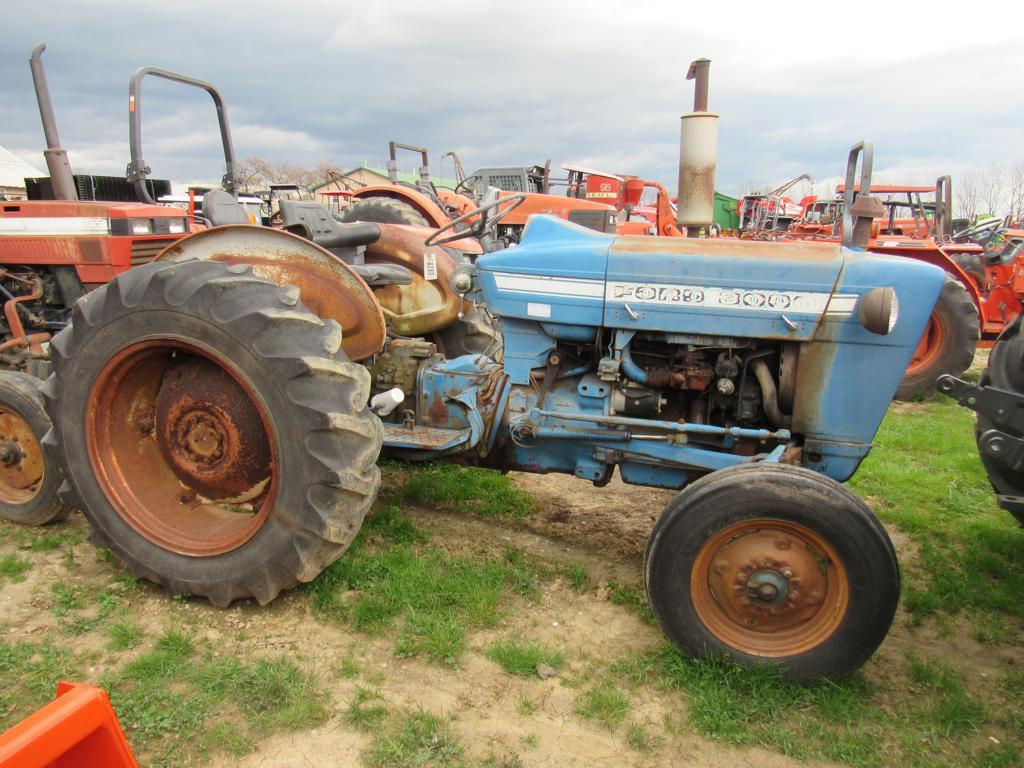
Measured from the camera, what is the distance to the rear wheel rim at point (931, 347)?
21.4 ft

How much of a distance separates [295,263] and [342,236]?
868 mm

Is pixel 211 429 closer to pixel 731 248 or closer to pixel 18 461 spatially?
pixel 18 461

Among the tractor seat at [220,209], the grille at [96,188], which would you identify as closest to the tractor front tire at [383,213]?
the grille at [96,188]

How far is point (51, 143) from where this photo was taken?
4.79m

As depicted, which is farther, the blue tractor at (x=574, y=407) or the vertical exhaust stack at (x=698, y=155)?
the vertical exhaust stack at (x=698, y=155)

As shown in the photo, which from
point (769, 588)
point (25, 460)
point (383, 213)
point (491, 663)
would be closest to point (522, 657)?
point (491, 663)

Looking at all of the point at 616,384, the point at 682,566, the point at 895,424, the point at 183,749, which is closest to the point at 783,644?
the point at 682,566

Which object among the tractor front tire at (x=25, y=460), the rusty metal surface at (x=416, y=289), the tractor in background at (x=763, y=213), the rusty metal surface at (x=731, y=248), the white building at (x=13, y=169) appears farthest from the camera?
the white building at (x=13, y=169)

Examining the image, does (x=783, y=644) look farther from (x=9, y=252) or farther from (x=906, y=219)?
(x=906, y=219)

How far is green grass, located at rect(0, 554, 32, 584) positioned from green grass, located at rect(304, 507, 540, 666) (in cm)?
129

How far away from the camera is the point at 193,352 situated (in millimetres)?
2766

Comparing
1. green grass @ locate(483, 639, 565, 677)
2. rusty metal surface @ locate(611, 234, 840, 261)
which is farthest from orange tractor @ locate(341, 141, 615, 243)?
green grass @ locate(483, 639, 565, 677)

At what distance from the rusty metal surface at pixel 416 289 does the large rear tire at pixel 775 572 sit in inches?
84.4

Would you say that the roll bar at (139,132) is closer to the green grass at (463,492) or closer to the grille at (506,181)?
the green grass at (463,492)
